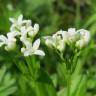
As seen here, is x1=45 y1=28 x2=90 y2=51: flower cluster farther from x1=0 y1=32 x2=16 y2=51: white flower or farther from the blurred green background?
the blurred green background

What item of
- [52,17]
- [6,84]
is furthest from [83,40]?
[52,17]

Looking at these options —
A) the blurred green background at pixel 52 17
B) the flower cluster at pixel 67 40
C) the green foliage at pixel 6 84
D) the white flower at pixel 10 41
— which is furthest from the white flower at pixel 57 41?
the blurred green background at pixel 52 17

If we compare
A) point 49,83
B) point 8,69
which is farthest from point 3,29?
point 49,83

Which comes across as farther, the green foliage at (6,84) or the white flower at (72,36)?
the green foliage at (6,84)

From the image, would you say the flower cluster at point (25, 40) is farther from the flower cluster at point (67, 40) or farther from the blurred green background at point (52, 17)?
the blurred green background at point (52, 17)

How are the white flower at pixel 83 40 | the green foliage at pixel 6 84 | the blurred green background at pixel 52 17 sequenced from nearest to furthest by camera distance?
the white flower at pixel 83 40 → the green foliage at pixel 6 84 → the blurred green background at pixel 52 17

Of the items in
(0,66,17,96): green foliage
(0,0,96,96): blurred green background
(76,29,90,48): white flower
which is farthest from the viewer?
(0,0,96,96): blurred green background

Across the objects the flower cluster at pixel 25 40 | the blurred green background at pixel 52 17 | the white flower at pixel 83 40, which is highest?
the blurred green background at pixel 52 17

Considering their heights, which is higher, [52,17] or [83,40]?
[52,17]

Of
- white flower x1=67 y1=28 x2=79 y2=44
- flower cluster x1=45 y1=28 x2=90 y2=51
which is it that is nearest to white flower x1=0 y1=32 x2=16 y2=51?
flower cluster x1=45 y1=28 x2=90 y2=51

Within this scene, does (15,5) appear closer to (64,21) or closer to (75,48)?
(64,21)

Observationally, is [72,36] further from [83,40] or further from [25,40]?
[25,40]
